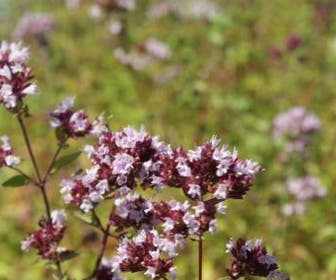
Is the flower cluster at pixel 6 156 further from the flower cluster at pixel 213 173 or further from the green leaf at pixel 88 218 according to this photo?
the flower cluster at pixel 213 173

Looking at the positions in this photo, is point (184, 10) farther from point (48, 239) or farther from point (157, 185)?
point (157, 185)

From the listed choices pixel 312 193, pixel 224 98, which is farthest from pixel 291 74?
pixel 312 193

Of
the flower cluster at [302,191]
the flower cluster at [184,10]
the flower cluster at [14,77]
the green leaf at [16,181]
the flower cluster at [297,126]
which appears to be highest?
the flower cluster at [184,10]

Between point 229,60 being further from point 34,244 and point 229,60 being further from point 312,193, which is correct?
point 34,244

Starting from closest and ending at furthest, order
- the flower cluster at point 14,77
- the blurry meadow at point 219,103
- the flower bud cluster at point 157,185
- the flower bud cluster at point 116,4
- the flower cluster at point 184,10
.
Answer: the flower bud cluster at point 157,185 → the flower cluster at point 14,77 → the blurry meadow at point 219,103 → the flower bud cluster at point 116,4 → the flower cluster at point 184,10

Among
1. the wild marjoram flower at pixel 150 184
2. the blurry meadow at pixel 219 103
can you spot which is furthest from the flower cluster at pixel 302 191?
the wild marjoram flower at pixel 150 184

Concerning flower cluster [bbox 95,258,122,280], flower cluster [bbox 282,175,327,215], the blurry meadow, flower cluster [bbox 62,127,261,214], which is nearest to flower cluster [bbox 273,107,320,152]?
the blurry meadow

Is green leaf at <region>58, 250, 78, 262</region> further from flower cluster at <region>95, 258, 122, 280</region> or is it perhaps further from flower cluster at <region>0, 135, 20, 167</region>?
flower cluster at <region>0, 135, 20, 167</region>
